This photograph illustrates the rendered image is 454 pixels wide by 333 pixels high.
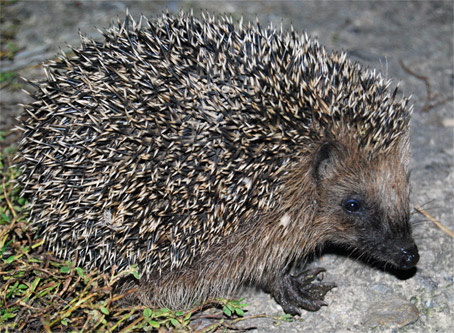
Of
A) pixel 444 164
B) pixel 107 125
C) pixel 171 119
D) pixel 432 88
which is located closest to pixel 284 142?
pixel 171 119

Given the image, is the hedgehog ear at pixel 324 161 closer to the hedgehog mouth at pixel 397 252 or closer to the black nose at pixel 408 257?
the hedgehog mouth at pixel 397 252

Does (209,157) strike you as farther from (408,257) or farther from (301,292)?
(408,257)

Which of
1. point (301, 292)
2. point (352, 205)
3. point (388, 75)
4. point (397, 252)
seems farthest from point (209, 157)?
point (388, 75)

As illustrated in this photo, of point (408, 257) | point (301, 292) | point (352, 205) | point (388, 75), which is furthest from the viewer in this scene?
point (388, 75)

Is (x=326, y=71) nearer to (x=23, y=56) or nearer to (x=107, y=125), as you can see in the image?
(x=107, y=125)

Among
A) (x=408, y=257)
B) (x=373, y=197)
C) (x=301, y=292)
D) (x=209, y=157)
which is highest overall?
(x=373, y=197)

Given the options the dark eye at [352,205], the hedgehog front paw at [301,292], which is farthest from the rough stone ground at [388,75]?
the dark eye at [352,205]

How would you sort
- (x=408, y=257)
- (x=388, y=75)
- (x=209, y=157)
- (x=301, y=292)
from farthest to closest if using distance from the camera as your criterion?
(x=388, y=75)
(x=301, y=292)
(x=408, y=257)
(x=209, y=157)
